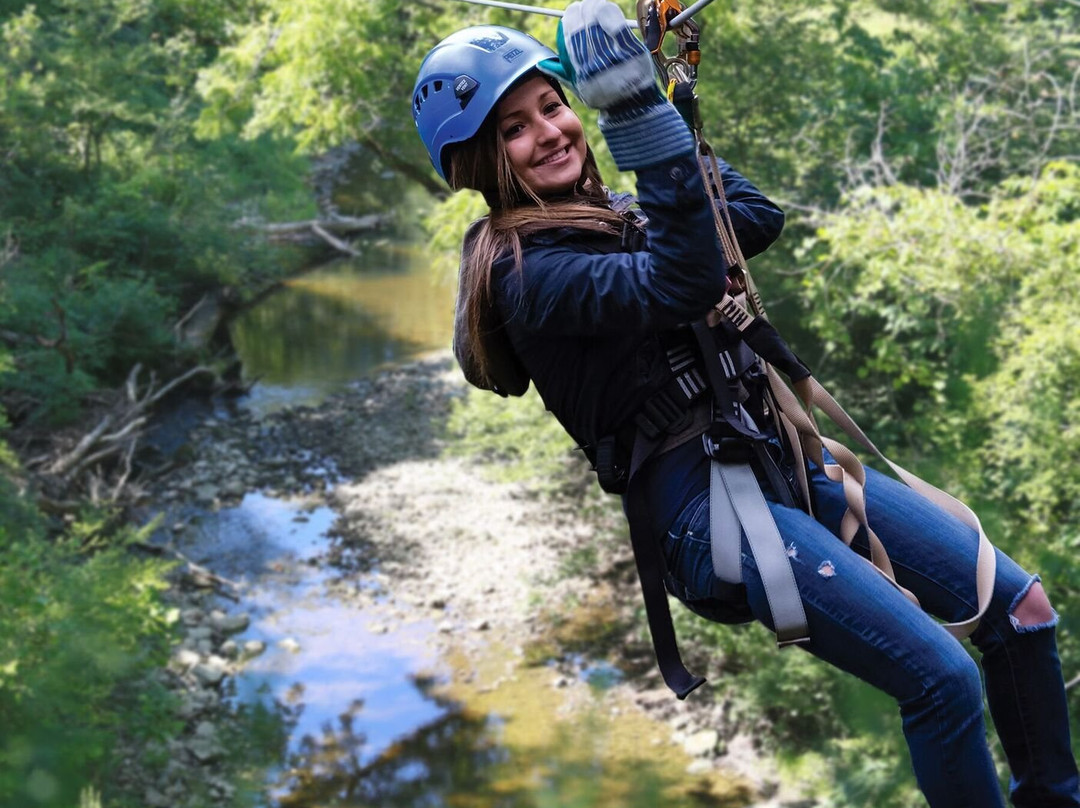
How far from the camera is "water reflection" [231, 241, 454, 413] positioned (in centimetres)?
1672

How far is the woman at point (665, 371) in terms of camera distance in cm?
196

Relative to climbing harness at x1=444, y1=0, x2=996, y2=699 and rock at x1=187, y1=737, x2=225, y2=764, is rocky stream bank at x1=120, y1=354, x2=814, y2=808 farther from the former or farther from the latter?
climbing harness at x1=444, y1=0, x2=996, y2=699

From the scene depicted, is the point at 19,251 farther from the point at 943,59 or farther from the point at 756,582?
the point at 756,582

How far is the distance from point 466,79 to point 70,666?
20.9 ft

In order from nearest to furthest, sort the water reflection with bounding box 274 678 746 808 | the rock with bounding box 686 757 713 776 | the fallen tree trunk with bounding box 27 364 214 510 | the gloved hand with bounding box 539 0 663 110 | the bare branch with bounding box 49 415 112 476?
the gloved hand with bounding box 539 0 663 110 → the water reflection with bounding box 274 678 746 808 → the rock with bounding box 686 757 713 776 → the fallen tree trunk with bounding box 27 364 214 510 → the bare branch with bounding box 49 415 112 476

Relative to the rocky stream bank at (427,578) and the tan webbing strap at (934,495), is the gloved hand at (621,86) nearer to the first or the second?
the tan webbing strap at (934,495)

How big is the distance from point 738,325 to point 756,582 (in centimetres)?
48

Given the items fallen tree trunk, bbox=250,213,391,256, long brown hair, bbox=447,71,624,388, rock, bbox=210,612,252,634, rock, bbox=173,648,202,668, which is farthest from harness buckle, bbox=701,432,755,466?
fallen tree trunk, bbox=250,213,391,256

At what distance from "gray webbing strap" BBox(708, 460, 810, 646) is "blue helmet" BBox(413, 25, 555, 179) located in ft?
2.68

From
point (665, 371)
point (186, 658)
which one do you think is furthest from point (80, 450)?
point (665, 371)

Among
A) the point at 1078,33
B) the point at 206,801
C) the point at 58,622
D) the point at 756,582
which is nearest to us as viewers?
the point at 756,582

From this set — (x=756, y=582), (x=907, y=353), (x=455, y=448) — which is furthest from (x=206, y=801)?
(x=756, y=582)

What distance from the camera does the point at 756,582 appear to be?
204 centimetres

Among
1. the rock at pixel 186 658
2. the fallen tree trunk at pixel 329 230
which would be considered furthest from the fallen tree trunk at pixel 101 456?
the fallen tree trunk at pixel 329 230
